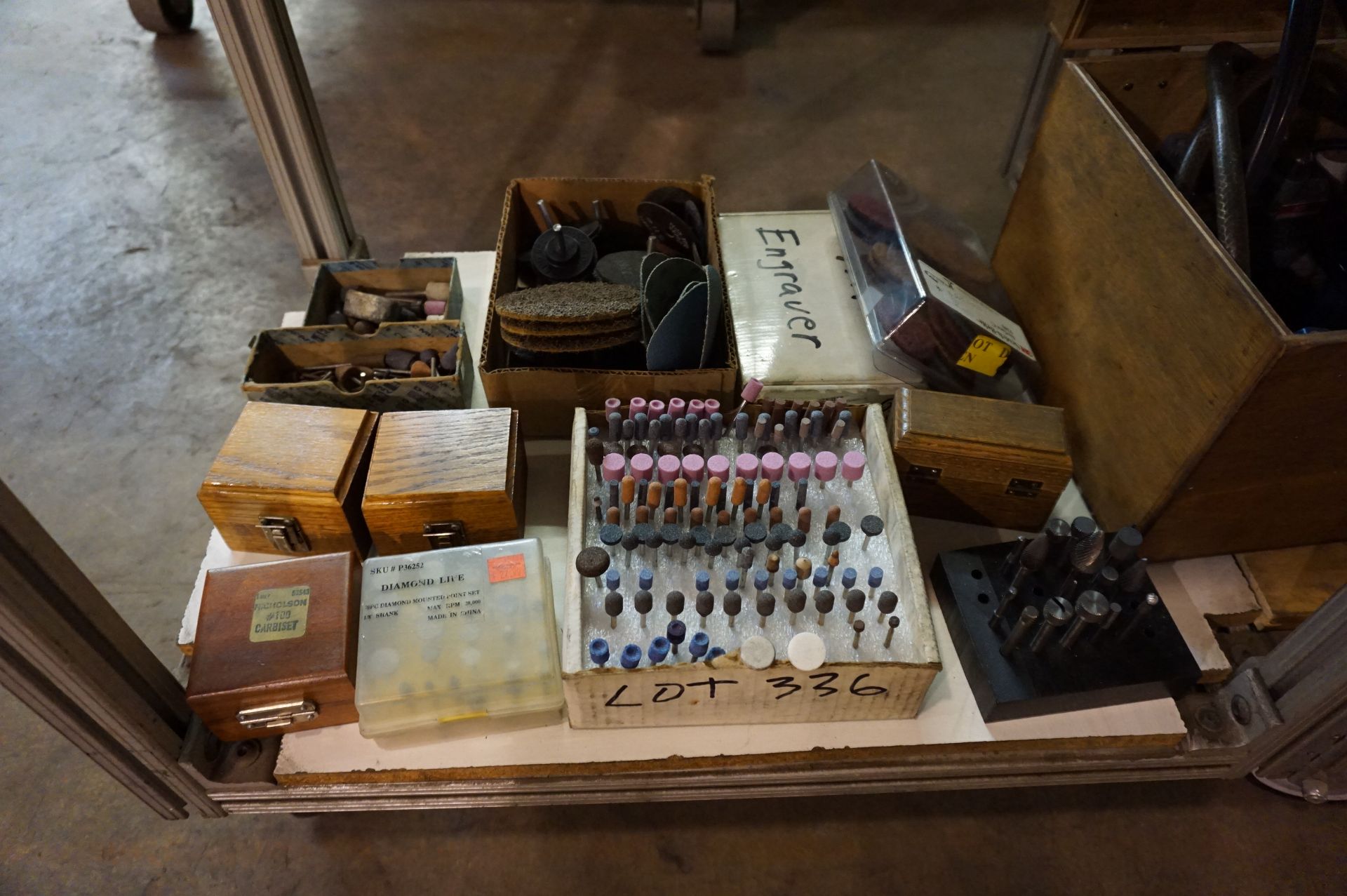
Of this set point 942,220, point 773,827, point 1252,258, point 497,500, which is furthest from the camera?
point 942,220

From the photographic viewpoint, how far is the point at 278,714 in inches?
43.1

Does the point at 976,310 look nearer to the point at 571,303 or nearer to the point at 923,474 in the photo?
the point at 923,474

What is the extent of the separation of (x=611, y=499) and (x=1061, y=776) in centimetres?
77

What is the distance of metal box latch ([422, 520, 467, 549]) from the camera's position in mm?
1206

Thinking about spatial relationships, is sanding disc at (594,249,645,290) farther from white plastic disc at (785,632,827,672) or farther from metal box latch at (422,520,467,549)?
white plastic disc at (785,632,827,672)

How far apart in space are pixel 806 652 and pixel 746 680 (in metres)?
0.09

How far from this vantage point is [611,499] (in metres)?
1.21

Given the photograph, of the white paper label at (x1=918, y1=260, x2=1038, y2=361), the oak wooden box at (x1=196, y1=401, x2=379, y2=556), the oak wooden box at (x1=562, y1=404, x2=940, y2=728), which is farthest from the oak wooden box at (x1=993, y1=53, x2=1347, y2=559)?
the oak wooden box at (x1=196, y1=401, x2=379, y2=556)

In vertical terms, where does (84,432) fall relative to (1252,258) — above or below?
below

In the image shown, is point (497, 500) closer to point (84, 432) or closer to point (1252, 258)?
point (1252, 258)

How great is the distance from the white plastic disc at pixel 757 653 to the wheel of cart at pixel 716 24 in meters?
2.72

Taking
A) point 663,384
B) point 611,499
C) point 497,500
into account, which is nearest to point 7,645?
point 497,500

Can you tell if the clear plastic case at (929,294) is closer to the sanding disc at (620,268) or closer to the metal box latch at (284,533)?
the sanding disc at (620,268)

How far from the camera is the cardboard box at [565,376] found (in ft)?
4.25
